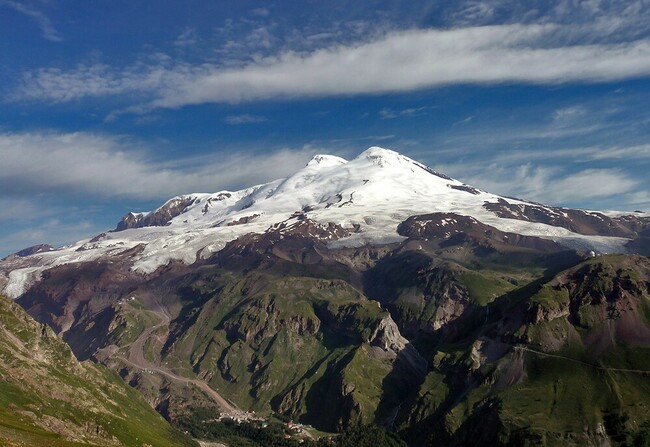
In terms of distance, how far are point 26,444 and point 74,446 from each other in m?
20.5

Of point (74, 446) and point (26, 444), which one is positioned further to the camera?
point (74, 446)

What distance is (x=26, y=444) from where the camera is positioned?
162m

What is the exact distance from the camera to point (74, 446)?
180 meters
